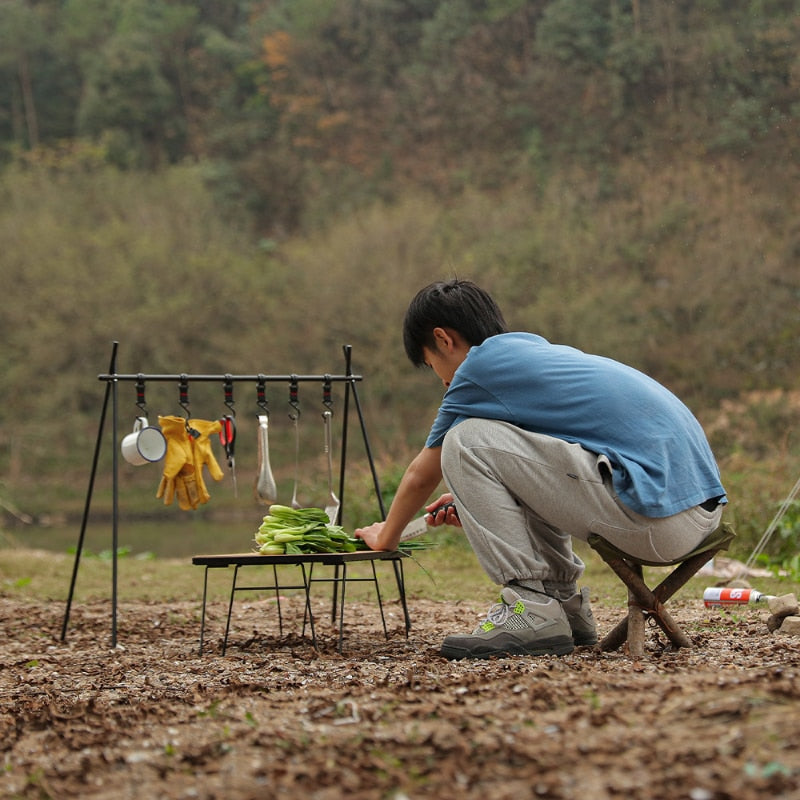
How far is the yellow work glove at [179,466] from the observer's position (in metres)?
4.48

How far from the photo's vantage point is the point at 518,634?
3.31 m

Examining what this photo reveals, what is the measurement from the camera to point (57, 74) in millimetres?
40219

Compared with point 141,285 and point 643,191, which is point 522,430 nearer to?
point 643,191

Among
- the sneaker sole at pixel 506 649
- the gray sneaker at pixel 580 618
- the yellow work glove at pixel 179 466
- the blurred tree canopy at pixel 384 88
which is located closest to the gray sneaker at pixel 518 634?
the sneaker sole at pixel 506 649

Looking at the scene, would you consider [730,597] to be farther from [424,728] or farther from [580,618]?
[424,728]

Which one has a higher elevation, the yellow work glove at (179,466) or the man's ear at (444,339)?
the man's ear at (444,339)

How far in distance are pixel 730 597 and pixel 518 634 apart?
186 cm

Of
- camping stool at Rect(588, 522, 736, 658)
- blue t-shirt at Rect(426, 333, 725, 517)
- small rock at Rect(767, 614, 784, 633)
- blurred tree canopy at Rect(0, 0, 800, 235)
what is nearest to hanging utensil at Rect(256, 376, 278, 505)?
blue t-shirt at Rect(426, 333, 725, 517)

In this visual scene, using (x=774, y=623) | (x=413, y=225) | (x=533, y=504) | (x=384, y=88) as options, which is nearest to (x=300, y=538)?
(x=533, y=504)

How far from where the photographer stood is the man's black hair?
139 inches

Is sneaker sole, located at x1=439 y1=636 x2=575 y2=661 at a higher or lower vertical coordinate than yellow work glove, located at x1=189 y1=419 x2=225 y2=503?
lower

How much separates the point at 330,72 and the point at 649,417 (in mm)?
32786

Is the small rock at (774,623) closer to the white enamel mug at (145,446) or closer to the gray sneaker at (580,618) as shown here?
the gray sneaker at (580,618)

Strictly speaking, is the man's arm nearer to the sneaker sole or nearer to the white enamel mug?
the sneaker sole
